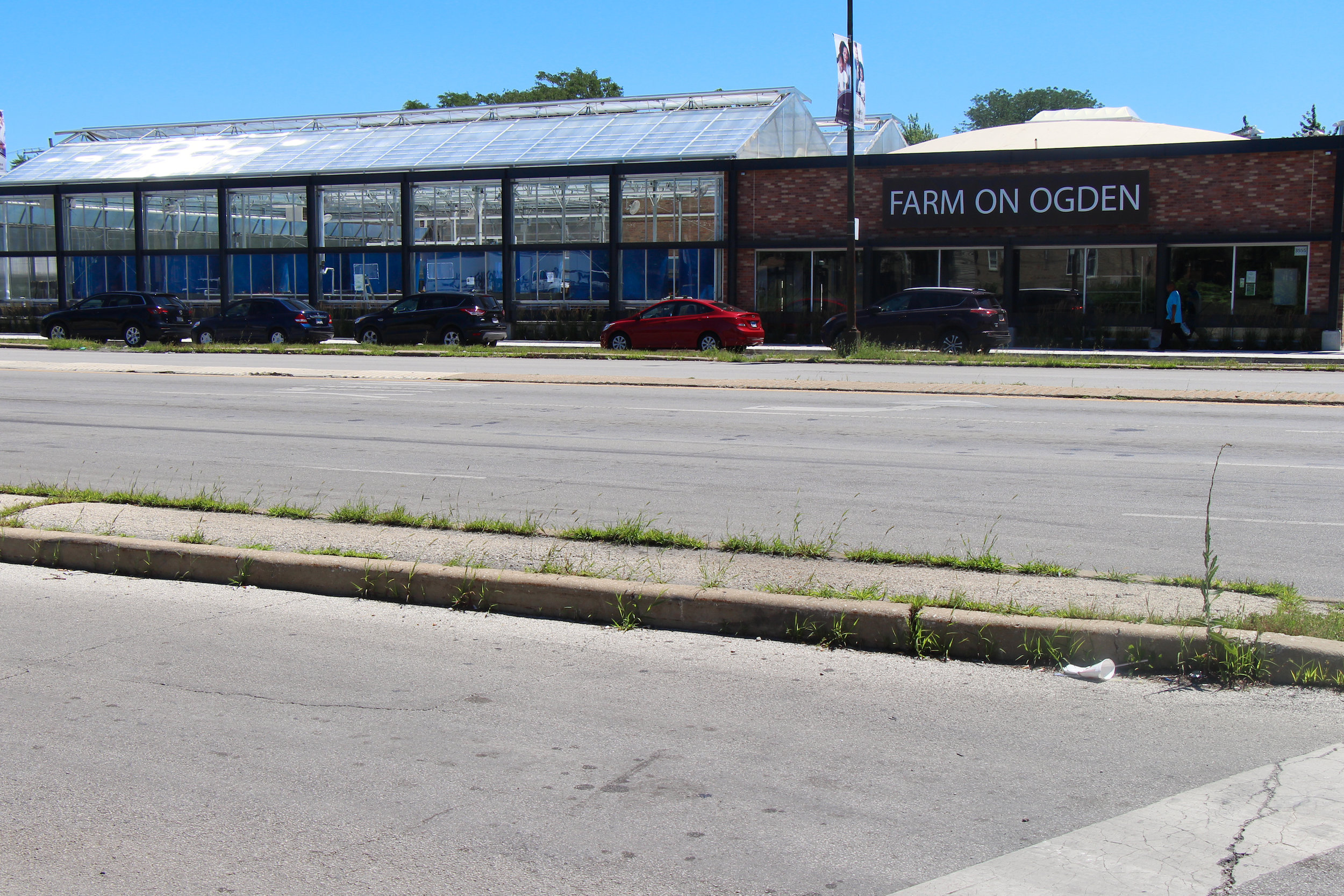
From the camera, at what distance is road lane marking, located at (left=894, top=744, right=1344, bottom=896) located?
3688 mm

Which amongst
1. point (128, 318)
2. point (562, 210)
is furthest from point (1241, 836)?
point (562, 210)

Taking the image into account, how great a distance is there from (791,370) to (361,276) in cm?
2329

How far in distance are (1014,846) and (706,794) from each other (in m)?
1.07

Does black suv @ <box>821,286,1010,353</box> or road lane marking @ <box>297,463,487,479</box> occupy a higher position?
black suv @ <box>821,286,1010,353</box>

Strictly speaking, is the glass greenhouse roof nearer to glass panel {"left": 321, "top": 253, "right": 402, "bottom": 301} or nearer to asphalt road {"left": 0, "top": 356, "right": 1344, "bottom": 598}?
Answer: glass panel {"left": 321, "top": 253, "right": 402, "bottom": 301}

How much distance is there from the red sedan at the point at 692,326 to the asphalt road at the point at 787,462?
11.6 meters

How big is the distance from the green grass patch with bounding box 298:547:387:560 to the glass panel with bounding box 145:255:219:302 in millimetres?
40595

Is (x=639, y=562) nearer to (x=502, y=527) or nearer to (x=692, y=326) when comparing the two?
(x=502, y=527)

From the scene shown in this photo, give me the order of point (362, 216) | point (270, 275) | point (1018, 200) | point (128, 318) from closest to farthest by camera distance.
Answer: point (1018, 200), point (128, 318), point (362, 216), point (270, 275)

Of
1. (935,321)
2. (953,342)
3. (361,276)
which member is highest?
(361,276)

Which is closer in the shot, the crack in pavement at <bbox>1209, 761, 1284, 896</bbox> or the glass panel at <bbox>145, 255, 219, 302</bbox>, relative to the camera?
the crack in pavement at <bbox>1209, 761, 1284, 896</bbox>

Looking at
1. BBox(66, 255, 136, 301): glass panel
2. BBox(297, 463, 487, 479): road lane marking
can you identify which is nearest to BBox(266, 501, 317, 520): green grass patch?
BBox(297, 463, 487, 479): road lane marking

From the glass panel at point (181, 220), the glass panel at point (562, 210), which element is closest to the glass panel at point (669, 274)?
the glass panel at point (562, 210)

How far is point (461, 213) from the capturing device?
138 ft
